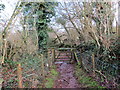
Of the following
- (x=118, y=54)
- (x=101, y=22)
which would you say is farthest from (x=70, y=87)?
(x=101, y=22)

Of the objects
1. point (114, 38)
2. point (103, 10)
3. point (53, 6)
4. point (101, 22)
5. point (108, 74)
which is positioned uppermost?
point (53, 6)

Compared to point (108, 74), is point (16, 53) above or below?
above

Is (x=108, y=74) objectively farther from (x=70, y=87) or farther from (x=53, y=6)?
(x=53, y=6)

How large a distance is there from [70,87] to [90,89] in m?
0.93

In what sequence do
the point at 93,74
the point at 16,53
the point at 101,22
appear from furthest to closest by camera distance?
the point at 16,53 < the point at 101,22 < the point at 93,74

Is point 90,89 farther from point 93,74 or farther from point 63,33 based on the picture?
point 63,33

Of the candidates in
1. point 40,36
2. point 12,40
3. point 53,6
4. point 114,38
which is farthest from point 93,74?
point 53,6

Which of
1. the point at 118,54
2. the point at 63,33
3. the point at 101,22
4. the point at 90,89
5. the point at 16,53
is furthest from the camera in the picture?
the point at 63,33

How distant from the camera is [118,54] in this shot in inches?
169

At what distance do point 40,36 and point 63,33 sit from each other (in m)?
6.52

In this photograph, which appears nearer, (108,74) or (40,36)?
(108,74)

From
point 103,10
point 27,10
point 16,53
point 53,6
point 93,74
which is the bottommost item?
point 93,74

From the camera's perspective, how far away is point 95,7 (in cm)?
586

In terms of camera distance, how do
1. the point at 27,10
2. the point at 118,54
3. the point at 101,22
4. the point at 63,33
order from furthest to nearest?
the point at 63,33 < the point at 27,10 < the point at 101,22 < the point at 118,54
